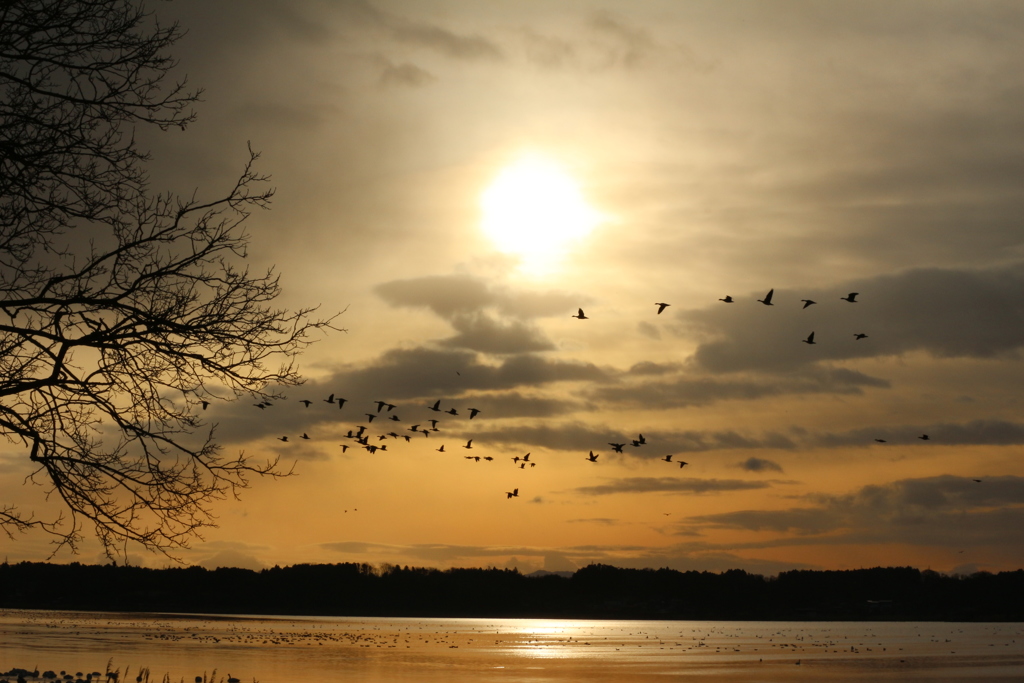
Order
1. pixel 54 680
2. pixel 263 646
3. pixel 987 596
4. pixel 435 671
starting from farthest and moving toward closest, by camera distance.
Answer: pixel 987 596 → pixel 263 646 → pixel 435 671 → pixel 54 680

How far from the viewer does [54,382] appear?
13.2 metres

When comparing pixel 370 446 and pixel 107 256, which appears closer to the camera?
pixel 107 256

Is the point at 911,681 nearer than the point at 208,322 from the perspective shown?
No

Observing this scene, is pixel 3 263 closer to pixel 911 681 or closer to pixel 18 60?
pixel 18 60

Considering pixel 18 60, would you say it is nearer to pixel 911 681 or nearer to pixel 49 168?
pixel 49 168

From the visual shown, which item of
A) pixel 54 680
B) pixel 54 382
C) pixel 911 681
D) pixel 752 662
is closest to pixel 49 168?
pixel 54 382

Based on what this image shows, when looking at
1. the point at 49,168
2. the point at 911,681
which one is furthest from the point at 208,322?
the point at 911,681

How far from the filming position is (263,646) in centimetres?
6362

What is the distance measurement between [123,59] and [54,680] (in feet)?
68.5

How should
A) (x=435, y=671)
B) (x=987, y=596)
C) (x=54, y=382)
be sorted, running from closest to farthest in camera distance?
(x=54, y=382), (x=435, y=671), (x=987, y=596)

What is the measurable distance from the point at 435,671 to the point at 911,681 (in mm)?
22467

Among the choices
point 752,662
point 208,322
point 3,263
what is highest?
point 3,263

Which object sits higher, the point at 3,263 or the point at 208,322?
the point at 3,263

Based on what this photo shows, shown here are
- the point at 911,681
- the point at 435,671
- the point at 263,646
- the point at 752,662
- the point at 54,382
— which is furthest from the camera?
the point at 263,646
